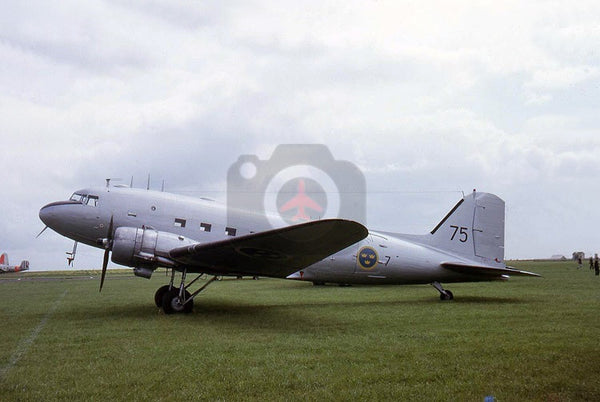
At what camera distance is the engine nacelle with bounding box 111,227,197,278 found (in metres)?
11.7

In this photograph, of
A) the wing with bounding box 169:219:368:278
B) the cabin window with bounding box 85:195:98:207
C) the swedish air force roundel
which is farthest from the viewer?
the swedish air force roundel

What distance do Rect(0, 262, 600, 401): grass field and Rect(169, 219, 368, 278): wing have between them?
1.24 m

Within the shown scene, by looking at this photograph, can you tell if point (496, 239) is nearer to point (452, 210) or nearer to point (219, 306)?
point (452, 210)

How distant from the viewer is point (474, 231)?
16.1 meters

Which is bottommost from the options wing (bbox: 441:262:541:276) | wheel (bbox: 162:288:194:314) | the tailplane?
the tailplane

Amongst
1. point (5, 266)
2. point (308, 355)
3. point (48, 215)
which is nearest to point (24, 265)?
point (5, 266)

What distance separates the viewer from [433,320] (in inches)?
405

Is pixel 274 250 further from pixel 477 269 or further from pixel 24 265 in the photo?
pixel 24 265

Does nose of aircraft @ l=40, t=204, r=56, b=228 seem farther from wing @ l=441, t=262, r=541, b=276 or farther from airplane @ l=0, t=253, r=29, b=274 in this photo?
airplane @ l=0, t=253, r=29, b=274

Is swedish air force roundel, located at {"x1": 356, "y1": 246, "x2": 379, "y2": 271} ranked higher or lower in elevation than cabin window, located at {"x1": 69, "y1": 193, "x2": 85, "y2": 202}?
lower

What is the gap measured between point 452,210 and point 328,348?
10.6m

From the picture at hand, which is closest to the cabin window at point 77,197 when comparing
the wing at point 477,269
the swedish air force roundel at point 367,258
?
the swedish air force roundel at point 367,258

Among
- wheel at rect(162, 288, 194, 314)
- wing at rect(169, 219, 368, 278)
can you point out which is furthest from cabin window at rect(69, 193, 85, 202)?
wheel at rect(162, 288, 194, 314)

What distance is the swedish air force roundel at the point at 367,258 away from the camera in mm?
→ 14531
